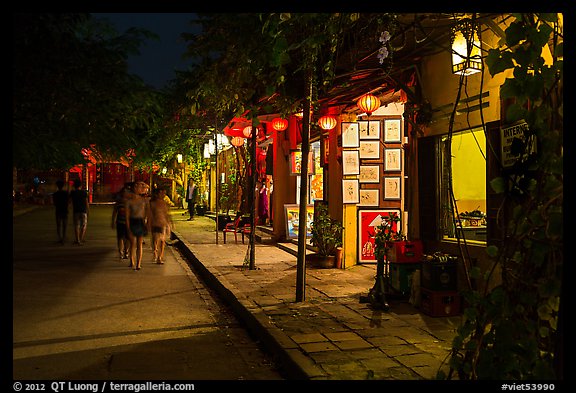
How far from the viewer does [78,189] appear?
58.3 ft

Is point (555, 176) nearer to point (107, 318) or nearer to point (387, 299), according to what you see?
point (387, 299)

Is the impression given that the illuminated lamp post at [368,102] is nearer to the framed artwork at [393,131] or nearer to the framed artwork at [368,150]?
the framed artwork at [393,131]

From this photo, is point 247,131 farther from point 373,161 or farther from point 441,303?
point 441,303

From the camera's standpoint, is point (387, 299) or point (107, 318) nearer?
point (107, 318)

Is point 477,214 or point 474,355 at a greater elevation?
point 477,214

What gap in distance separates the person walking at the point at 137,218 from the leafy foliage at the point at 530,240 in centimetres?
1066

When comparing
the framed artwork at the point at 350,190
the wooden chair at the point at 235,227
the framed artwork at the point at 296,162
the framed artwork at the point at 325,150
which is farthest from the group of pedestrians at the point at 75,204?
the framed artwork at the point at 350,190

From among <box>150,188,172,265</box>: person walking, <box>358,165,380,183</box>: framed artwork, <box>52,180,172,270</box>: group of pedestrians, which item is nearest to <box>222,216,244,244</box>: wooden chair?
<box>52,180,172,270</box>: group of pedestrians

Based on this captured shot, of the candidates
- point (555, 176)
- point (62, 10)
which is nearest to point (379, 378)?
point (555, 176)

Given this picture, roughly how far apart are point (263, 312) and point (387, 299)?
6.99ft

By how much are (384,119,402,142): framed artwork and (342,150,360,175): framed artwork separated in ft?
2.58

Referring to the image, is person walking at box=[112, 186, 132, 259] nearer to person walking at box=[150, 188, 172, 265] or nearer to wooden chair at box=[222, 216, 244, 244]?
person walking at box=[150, 188, 172, 265]

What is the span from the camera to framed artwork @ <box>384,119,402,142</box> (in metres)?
12.1

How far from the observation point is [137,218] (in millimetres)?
13336
